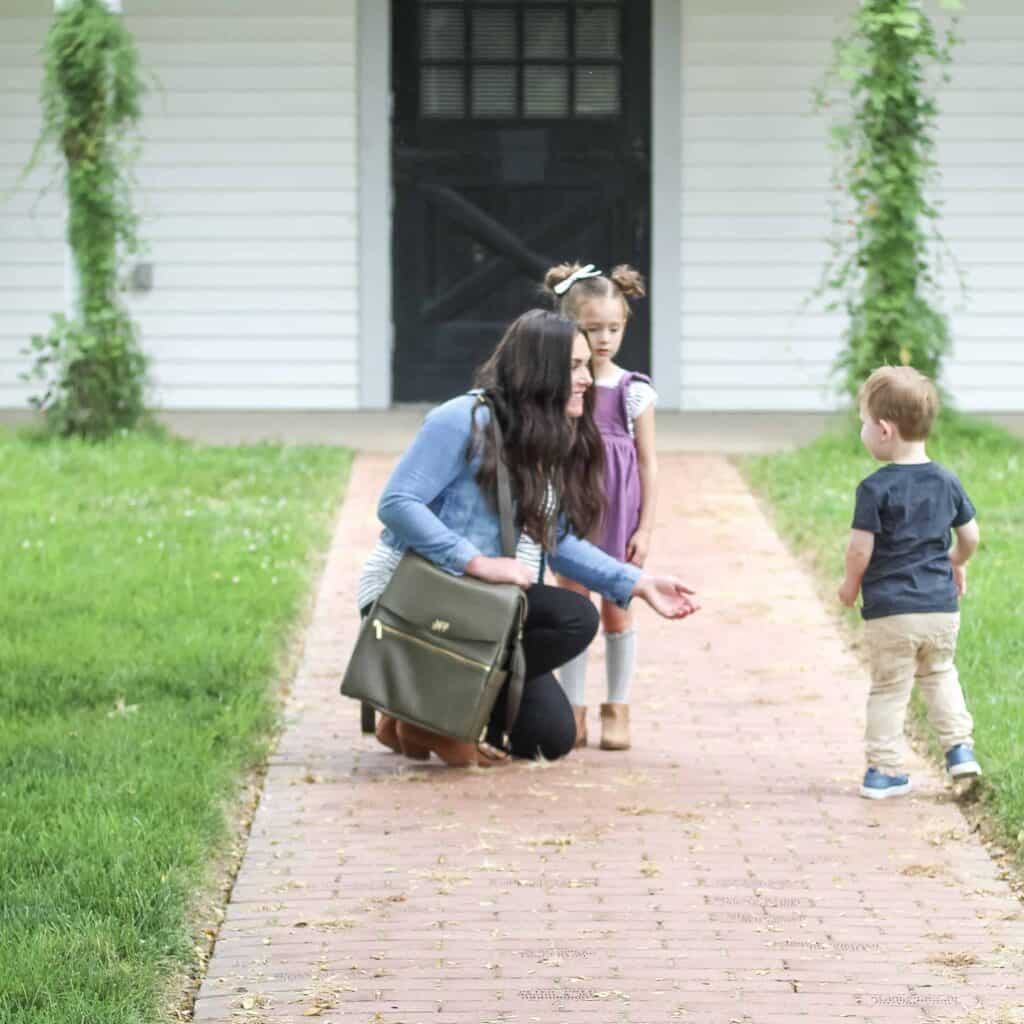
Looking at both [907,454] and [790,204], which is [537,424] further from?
[790,204]

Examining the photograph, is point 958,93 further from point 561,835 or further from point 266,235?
point 561,835

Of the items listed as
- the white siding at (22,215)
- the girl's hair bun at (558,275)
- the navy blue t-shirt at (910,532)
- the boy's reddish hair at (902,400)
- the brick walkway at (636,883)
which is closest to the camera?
the brick walkway at (636,883)

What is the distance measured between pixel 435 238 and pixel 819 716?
8.00 m

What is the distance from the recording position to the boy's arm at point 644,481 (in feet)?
21.7

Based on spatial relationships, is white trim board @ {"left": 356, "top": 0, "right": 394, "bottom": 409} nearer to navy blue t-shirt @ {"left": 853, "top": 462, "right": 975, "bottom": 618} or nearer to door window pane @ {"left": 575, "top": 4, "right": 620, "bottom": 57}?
door window pane @ {"left": 575, "top": 4, "right": 620, "bottom": 57}

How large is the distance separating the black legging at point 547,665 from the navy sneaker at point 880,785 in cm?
88

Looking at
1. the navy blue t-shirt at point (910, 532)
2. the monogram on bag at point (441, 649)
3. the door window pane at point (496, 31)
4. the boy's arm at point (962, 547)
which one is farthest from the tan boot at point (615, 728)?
the door window pane at point (496, 31)

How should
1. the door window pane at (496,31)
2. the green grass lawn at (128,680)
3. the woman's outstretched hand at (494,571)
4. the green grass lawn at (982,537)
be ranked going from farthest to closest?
the door window pane at (496,31)
the green grass lawn at (982,537)
the woman's outstretched hand at (494,571)
the green grass lawn at (128,680)

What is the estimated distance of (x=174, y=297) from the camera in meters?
14.8

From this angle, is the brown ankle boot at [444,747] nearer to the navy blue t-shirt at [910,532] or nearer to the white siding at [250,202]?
the navy blue t-shirt at [910,532]

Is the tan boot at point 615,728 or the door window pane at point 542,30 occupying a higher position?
the door window pane at point 542,30

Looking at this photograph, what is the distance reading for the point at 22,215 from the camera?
14875mm

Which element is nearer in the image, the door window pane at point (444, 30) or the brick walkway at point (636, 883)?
the brick walkway at point (636, 883)

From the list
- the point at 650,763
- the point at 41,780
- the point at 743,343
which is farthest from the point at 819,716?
the point at 743,343
